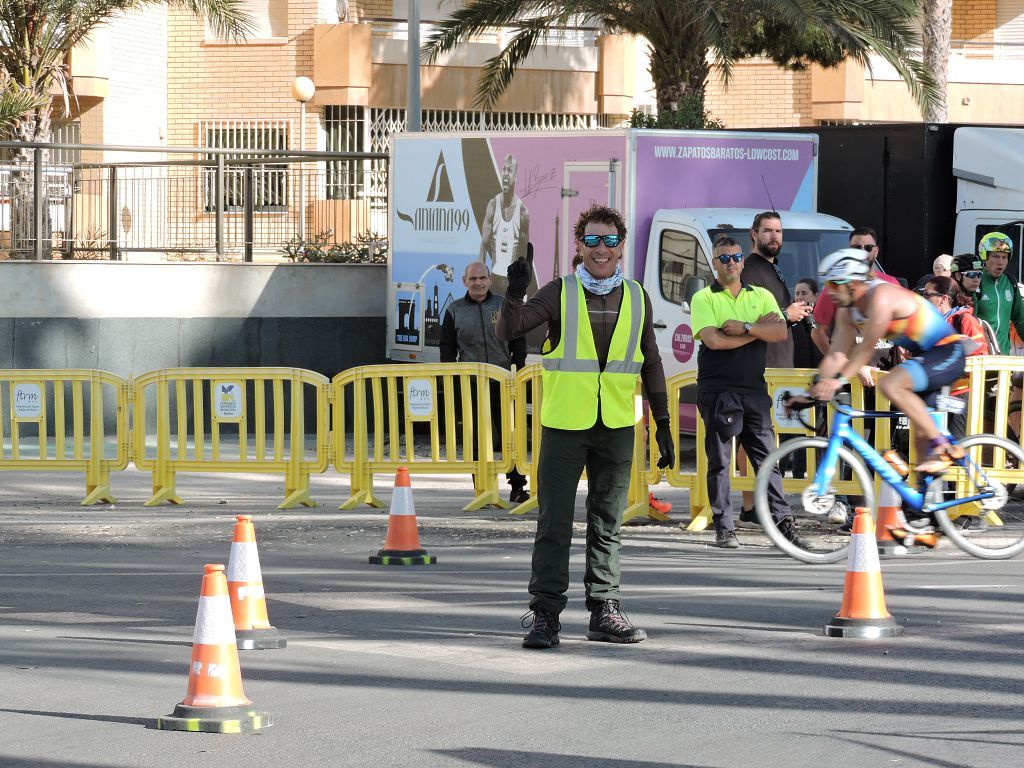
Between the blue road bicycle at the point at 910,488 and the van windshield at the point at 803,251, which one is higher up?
the van windshield at the point at 803,251

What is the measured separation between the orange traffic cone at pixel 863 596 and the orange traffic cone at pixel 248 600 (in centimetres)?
267

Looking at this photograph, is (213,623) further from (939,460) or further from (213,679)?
(939,460)

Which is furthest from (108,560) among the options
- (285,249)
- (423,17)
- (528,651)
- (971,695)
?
(423,17)

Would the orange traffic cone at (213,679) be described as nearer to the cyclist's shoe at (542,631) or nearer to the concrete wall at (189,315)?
the cyclist's shoe at (542,631)

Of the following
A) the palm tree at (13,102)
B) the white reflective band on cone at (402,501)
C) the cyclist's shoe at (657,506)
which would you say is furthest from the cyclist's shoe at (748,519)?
the palm tree at (13,102)

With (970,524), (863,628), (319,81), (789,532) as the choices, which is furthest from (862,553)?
(319,81)

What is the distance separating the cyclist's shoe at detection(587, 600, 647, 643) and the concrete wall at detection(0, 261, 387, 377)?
12.6m

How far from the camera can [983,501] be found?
34.9 feet

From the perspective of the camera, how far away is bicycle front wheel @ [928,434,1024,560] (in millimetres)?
10578

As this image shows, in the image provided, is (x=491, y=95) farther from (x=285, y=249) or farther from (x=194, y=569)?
(x=194, y=569)

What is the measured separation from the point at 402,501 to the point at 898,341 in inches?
122

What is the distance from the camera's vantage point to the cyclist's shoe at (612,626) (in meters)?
8.52

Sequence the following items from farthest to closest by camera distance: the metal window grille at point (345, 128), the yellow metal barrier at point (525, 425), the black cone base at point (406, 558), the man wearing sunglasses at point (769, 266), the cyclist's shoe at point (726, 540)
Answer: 1. the metal window grille at point (345, 128)
2. the yellow metal barrier at point (525, 425)
3. the man wearing sunglasses at point (769, 266)
4. the cyclist's shoe at point (726, 540)
5. the black cone base at point (406, 558)

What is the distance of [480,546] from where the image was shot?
1229 centimetres
